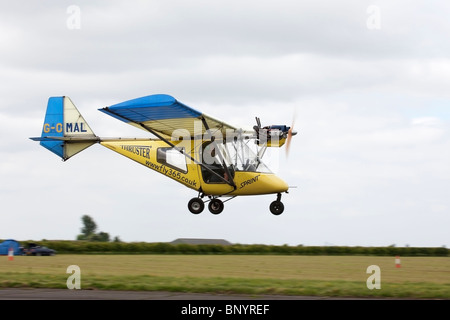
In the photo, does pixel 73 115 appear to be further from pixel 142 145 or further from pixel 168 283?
pixel 168 283

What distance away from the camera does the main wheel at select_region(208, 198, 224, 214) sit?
25.3 meters

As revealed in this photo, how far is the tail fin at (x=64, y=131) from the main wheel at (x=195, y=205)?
19.5 feet

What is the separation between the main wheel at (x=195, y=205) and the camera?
82.1 feet

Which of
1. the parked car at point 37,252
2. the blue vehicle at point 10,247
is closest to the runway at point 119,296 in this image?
the parked car at point 37,252

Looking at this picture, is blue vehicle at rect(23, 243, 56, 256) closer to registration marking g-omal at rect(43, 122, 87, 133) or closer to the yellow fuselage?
registration marking g-omal at rect(43, 122, 87, 133)

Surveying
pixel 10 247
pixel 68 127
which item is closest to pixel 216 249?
pixel 10 247

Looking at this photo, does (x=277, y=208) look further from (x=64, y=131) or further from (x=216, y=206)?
(x=64, y=131)

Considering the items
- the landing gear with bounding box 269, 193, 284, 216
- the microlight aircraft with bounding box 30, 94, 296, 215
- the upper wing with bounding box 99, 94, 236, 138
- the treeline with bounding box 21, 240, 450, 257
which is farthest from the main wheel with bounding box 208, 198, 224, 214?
the treeline with bounding box 21, 240, 450, 257
